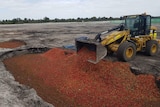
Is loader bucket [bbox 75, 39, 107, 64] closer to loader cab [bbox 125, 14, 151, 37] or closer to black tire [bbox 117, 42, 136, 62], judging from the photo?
black tire [bbox 117, 42, 136, 62]

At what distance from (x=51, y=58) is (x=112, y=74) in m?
4.34

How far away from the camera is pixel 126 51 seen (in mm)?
11078

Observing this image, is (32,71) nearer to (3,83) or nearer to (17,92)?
(3,83)

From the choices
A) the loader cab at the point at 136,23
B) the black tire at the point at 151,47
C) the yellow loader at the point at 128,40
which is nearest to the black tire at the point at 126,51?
the yellow loader at the point at 128,40

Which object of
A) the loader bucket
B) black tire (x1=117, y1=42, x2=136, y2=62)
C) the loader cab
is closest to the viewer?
the loader bucket

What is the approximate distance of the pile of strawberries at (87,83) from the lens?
7855mm

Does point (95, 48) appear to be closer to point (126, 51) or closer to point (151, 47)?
point (126, 51)

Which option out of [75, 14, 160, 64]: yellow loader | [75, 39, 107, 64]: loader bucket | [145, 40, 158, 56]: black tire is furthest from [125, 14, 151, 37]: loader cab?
[75, 39, 107, 64]: loader bucket

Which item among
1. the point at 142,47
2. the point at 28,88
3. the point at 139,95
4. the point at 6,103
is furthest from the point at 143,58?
the point at 6,103

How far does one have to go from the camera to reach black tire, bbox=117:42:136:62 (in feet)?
35.9

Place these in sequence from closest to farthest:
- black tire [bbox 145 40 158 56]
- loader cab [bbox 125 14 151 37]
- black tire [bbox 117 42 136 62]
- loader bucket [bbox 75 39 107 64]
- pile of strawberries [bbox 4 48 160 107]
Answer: pile of strawberries [bbox 4 48 160 107] < loader bucket [bbox 75 39 107 64] < black tire [bbox 117 42 136 62] < loader cab [bbox 125 14 151 37] < black tire [bbox 145 40 158 56]

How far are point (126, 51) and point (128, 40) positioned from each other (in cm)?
97

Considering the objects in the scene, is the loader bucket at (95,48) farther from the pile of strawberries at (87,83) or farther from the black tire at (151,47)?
the black tire at (151,47)

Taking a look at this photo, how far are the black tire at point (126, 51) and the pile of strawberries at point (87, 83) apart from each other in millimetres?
711
